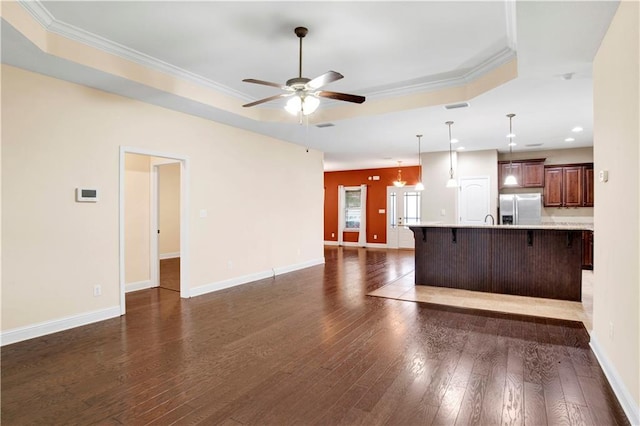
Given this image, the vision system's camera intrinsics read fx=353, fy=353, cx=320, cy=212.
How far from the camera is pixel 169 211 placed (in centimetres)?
933

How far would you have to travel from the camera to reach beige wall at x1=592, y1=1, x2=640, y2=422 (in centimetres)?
215

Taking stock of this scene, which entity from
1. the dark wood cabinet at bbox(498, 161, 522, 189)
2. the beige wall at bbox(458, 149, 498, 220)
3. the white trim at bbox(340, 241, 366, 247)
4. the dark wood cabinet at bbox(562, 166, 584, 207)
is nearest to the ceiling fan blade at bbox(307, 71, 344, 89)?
the beige wall at bbox(458, 149, 498, 220)

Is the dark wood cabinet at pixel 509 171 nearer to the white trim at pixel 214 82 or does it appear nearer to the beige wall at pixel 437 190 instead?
the beige wall at pixel 437 190

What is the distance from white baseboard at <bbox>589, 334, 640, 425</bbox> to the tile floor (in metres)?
1.00

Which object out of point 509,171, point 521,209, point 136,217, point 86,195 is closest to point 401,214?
point 509,171

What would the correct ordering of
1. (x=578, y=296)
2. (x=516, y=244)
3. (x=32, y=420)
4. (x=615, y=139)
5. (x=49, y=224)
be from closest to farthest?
(x=32, y=420)
(x=615, y=139)
(x=49, y=224)
(x=578, y=296)
(x=516, y=244)

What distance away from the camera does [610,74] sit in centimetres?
270

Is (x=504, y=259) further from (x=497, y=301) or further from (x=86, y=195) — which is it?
(x=86, y=195)

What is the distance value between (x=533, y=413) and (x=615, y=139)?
6.58 ft

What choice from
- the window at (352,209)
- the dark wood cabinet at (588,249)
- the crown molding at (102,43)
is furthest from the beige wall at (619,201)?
the window at (352,209)

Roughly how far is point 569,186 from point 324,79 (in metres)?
7.43

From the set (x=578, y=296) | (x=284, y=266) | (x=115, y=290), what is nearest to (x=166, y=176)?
(x=284, y=266)

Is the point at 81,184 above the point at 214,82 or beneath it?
beneath

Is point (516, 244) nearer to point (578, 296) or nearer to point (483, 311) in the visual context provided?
point (578, 296)
